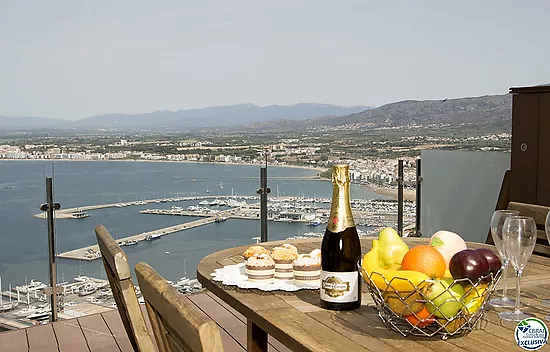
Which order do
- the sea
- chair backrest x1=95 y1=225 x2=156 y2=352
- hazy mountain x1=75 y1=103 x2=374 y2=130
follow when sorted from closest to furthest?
chair backrest x1=95 y1=225 x2=156 y2=352 → the sea → hazy mountain x1=75 y1=103 x2=374 y2=130

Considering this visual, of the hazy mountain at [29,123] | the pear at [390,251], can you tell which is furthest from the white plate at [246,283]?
the hazy mountain at [29,123]

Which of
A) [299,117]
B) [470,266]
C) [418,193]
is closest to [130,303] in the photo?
[470,266]

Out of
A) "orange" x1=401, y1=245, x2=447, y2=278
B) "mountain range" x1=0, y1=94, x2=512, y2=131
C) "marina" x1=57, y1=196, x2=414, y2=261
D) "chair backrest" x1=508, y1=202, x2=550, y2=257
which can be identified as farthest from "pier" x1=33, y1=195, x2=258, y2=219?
"orange" x1=401, y1=245, x2=447, y2=278

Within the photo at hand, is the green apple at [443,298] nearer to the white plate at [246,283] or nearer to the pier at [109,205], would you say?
the white plate at [246,283]

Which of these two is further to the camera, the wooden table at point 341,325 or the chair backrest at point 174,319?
the wooden table at point 341,325

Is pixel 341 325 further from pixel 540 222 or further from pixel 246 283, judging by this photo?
pixel 540 222

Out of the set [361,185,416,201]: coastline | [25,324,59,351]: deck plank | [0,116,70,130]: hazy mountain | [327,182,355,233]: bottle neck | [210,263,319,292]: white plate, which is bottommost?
[25,324,59,351]: deck plank

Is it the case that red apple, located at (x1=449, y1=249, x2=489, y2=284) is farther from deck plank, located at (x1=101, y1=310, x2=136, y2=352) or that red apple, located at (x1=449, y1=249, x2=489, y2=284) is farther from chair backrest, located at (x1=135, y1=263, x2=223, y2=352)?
deck plank, located at (x1=101, y1=310, x2=136, y2=352)

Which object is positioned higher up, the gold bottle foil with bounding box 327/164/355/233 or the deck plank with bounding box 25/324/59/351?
the gold bottle foil with bounding box 327/164/355/233
